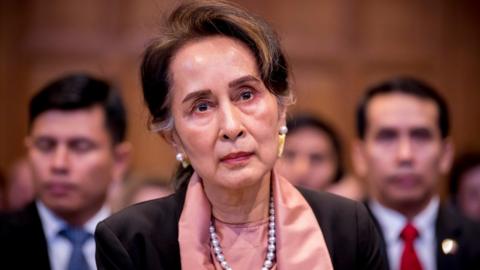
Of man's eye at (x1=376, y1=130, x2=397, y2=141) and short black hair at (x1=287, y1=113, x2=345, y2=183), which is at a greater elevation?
man's eye at (x1=376, y1=130, x2=397, y2=141)

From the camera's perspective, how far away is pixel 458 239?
137 inches

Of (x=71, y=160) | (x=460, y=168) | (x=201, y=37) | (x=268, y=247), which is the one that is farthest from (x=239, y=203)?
(x=460, y=168)

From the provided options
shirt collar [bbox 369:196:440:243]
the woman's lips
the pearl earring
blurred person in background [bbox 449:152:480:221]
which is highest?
the woman's lips

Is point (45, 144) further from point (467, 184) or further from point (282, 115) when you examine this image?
A: point (467, 184)

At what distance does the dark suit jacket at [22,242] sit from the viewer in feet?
10.5

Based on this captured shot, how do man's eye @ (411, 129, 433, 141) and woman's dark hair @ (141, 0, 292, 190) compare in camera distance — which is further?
man's eye @ (411, 129, 433, 141)

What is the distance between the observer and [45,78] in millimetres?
6133

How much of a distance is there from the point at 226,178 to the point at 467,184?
3183mm

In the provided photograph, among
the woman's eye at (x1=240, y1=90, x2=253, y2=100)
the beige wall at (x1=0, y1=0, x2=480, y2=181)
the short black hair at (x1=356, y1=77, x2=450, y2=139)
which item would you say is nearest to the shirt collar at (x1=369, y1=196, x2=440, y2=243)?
the short black hair at (x1=356, y1=77, x2=450, y2=139)

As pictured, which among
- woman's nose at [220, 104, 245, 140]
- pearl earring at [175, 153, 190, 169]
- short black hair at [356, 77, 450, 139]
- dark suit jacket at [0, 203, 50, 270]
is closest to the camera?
woman's nose at [220, 104, 245, 140]

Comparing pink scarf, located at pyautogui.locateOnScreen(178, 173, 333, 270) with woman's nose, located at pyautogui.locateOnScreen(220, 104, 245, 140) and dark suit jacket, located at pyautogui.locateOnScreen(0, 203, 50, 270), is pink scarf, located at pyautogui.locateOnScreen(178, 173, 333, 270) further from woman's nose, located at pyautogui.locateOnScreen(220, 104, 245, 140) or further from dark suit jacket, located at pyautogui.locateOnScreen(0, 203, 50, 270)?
dark suit jacket, located at pyautogui.locateOnScreen(0, 203, 50, 270)

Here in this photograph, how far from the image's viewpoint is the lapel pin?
3426 mm

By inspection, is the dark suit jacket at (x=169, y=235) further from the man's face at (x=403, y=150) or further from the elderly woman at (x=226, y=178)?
the man's face at (x=403, y=150)

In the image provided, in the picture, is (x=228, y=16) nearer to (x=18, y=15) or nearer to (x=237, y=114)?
A: (x=237, y=114)
